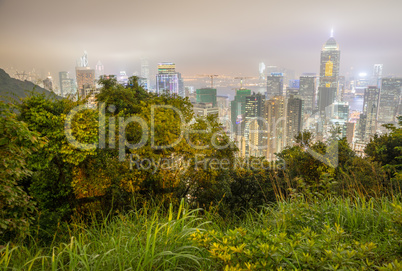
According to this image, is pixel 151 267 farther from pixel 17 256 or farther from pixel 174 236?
pixel 17 256

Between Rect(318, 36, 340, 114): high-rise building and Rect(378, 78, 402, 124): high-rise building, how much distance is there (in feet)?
33.2

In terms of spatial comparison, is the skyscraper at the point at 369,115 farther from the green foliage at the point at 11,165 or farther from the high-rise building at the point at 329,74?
the green foliage at the point at 11,165

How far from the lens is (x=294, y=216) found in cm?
181

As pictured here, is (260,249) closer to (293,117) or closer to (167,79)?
(293,117)

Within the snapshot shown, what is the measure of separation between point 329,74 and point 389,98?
37.9 meters

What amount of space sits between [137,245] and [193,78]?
2754 inches

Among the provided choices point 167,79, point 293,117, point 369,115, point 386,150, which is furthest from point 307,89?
point 386,150

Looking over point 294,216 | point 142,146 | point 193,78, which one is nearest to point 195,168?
point 142,146

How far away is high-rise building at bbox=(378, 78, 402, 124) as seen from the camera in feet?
117

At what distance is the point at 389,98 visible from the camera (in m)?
37.6

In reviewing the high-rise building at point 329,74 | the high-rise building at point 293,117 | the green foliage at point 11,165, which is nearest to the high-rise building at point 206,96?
the high-rise building at point 293,117

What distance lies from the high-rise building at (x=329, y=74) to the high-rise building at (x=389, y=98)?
1012cm

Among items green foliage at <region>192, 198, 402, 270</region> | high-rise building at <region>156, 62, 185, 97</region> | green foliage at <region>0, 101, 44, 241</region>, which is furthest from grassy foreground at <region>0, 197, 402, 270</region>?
high-rise building at <region>156, 62, 185, 97</region>

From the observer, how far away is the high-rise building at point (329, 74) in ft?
177
